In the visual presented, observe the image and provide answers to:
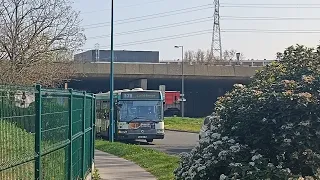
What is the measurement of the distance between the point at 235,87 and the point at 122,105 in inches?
798

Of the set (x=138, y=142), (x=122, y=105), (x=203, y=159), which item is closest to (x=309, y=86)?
(x=203, y=159)

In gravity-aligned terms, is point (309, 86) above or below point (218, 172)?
above

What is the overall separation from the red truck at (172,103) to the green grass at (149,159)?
5017 cm

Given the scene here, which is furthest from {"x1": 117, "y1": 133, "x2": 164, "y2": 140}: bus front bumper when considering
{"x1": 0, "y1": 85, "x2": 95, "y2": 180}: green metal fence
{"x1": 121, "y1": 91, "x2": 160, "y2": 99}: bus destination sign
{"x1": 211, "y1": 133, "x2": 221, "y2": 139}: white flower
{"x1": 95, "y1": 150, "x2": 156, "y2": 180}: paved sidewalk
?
{"x1": 211, "y1": 133, "x2": 221, "y2": 139}: white flower

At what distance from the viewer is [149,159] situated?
72.7 feet

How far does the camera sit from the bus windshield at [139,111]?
32.6 meters

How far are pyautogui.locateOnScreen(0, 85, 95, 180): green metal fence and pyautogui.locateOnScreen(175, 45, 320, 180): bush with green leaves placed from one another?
224cm

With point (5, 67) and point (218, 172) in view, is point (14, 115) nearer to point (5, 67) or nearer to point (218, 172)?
point (218, 172)

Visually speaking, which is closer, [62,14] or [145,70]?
[62,14]

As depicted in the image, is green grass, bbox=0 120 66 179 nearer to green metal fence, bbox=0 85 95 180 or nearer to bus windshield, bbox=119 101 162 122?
green metal fence, bbox=0 85 95 180

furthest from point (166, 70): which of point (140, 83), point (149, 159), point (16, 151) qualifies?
point (16, 151)

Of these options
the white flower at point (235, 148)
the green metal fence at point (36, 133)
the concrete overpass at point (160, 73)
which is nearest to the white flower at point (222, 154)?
the white flower at point (235, 148)

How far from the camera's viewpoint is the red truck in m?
80.0

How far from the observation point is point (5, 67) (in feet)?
89.5
